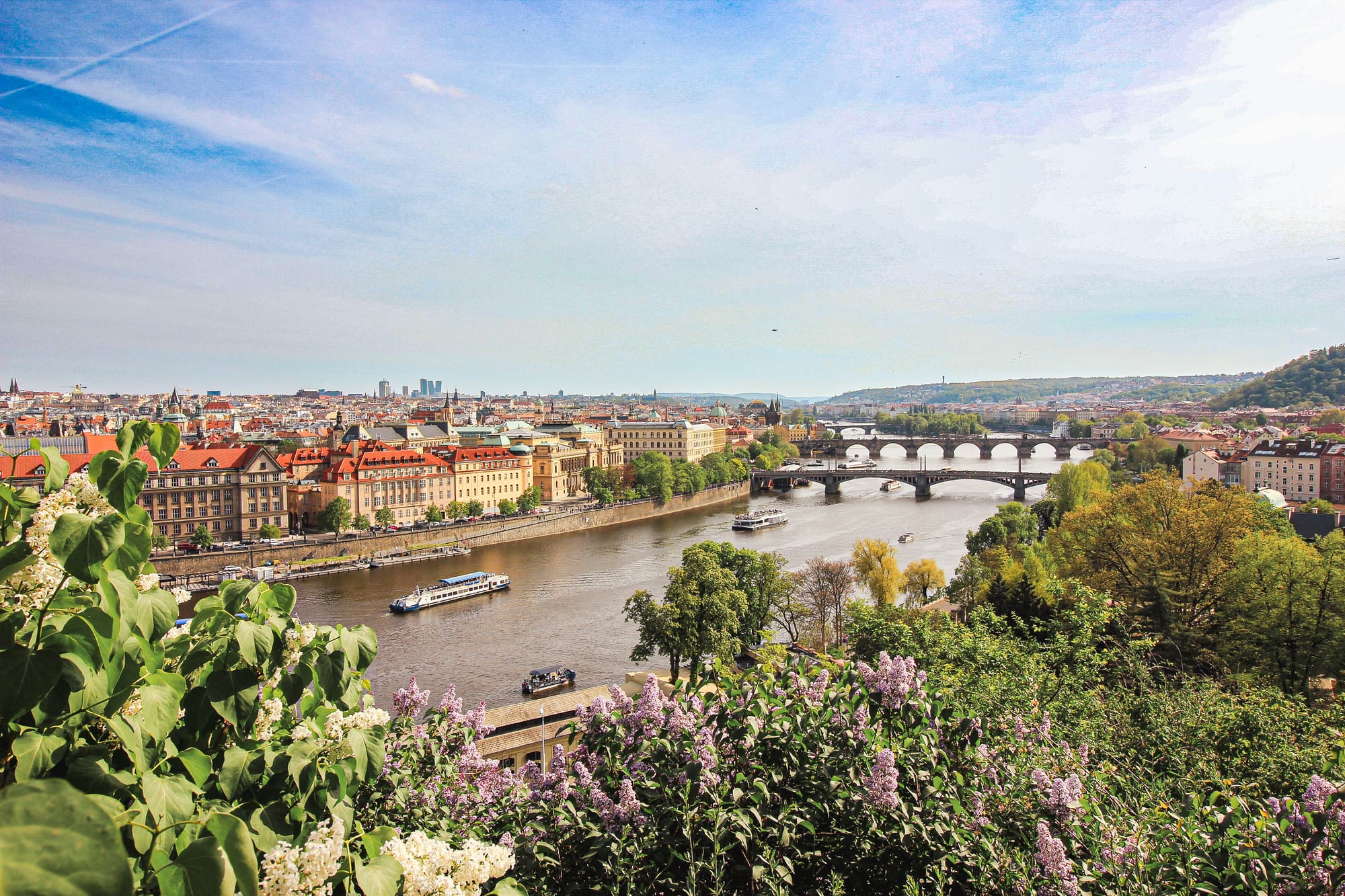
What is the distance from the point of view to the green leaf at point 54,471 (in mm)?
1299

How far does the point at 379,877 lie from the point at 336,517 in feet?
82.0

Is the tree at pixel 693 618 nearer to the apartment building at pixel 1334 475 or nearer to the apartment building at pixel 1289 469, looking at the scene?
the apartment building at pixel 1289 469

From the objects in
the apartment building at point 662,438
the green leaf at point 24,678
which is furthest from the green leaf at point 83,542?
the apartment building at point 662,438

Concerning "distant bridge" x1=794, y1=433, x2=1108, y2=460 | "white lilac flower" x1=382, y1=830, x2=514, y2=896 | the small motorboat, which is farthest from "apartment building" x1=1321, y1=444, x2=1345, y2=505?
"white lilac flower" x1=382, y1=830, x2=514, y2=896

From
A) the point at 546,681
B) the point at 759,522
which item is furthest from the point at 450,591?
the point at 759,522

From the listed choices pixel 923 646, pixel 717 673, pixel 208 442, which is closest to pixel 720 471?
pixel 208 442

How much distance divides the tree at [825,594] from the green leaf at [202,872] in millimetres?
13648

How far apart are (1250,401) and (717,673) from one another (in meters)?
88.8

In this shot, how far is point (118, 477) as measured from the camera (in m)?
1.22

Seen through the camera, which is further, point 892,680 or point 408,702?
point 408,702

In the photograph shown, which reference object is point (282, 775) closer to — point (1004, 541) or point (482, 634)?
point (482, 634)

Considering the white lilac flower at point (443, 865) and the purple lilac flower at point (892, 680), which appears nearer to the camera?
the white lilac flower at point (443, 865)

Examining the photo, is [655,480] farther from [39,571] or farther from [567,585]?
[39,571]

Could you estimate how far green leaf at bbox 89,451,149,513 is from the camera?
121 cm
